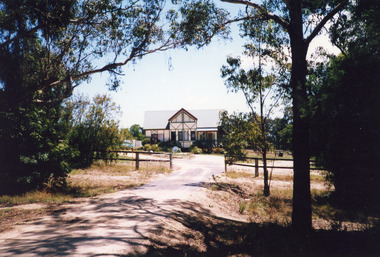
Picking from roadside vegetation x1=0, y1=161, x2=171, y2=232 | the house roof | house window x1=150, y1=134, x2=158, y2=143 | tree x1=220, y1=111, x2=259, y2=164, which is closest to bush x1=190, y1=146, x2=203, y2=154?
the house roof

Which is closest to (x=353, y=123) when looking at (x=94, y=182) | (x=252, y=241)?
(x=252, y=241)

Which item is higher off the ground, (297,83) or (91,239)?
(297,83)

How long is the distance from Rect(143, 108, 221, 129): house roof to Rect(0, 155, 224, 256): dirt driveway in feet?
113

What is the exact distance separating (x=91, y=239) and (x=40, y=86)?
26.1 feet

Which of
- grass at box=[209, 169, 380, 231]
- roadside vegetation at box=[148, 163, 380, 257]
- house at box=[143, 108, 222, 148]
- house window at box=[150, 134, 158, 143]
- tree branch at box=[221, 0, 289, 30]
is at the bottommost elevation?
grass at box=[209, 169, 380, 231]

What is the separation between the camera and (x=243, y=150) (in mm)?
13406

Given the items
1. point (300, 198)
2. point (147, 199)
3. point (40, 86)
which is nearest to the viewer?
point (300, 198)

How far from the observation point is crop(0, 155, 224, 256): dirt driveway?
4.56 meters

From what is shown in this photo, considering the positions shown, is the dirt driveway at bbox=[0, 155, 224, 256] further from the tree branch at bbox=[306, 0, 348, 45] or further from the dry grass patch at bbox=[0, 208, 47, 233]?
the tree branch at bbox=[306, 0, 348, 45]

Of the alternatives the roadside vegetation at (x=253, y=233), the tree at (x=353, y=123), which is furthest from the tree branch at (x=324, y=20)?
the roadside vegetation at (x=253, y=233)

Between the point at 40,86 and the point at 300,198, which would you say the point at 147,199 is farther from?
the point at 40,86

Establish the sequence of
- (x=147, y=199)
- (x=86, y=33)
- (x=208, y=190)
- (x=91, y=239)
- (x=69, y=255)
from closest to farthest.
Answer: (x=69, y=255), (x=91, y=239), (x=147, y=199), (x=208, y=190), (x=86, y=33)

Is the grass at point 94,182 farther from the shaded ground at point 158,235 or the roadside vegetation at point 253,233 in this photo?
the roadside vegetation at point 253,233

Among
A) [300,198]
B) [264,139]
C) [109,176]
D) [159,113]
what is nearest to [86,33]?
[109,176]
